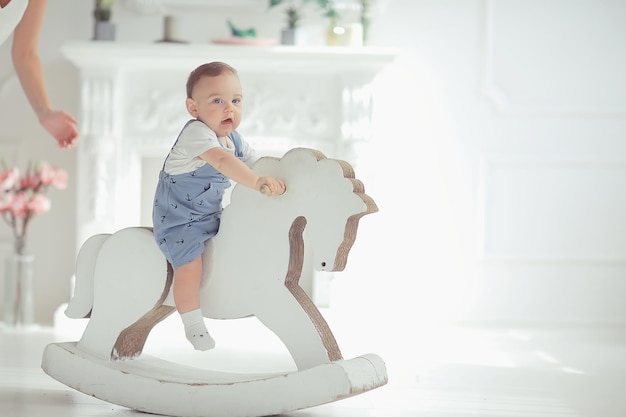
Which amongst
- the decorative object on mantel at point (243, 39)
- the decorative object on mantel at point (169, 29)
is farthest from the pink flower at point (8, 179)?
the decorative object on mantel at point (243, 39)

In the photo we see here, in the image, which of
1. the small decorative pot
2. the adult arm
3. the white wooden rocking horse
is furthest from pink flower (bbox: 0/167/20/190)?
the adult arm

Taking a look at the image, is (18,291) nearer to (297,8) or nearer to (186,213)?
(297,8)

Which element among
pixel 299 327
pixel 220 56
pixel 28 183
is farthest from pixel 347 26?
pixel 299 327

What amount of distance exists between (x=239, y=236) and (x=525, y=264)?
2.17 metres

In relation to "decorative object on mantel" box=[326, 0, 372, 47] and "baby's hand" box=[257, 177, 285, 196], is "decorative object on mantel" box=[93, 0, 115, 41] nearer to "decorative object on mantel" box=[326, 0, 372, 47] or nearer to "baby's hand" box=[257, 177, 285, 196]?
"decorative object on mantel" box=[326, 0, 372, 47]

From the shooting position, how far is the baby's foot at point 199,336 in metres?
1.97

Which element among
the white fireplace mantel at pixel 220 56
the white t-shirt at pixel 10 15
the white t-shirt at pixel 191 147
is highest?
the white fireplace mantel at pixel 220 56

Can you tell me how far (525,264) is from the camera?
3.85m

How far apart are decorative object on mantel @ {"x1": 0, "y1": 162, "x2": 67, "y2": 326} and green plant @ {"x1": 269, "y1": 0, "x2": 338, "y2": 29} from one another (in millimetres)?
1061

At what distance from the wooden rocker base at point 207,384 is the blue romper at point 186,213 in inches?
10.1

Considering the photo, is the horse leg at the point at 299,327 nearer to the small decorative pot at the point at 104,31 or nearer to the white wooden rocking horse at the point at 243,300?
the white wooden rocking horse at the point at 243,300

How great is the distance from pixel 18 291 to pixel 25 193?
370 mm

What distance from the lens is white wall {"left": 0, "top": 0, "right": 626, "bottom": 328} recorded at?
3.82 metres

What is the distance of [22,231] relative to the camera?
11.4ft
